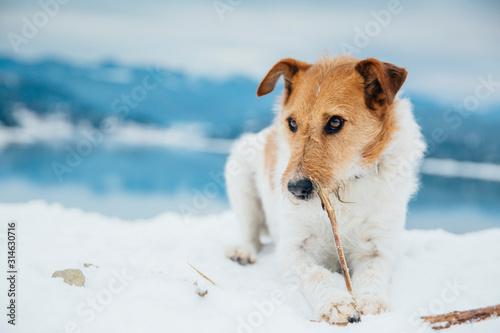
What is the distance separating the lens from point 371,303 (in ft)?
10.0

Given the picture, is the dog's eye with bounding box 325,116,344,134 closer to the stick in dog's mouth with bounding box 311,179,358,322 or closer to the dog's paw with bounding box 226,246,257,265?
the stick in dog's mouth with bounding box 311,179,358,322

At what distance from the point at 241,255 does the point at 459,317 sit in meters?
2.62

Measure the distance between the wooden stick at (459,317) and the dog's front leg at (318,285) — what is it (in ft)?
1.75

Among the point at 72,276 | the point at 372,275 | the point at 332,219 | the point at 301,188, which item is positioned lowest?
the point at 72,276

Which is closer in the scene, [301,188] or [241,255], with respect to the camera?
[301,188]

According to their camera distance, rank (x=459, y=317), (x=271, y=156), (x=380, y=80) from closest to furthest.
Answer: (x=459, y=317) < (x=380, y=80) < (x=271, y=156)

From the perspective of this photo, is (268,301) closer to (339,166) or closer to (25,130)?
(339,166)

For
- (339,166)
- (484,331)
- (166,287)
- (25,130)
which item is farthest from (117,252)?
(25,130)

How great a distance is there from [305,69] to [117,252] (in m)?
2.92

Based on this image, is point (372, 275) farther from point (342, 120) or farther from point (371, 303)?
point (342, 120)

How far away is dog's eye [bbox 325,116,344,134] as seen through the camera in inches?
137

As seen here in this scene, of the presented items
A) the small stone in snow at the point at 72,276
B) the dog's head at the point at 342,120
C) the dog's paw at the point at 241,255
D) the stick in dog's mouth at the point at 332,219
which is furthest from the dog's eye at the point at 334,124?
the small stone in snow at the point at 72,276

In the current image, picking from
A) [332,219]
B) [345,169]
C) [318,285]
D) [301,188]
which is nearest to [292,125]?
[345,169]

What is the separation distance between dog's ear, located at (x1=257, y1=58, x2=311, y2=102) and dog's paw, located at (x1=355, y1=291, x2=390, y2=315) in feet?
7.36
